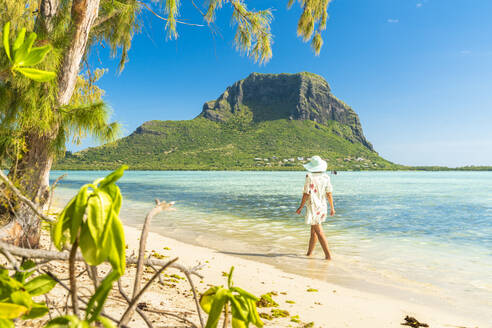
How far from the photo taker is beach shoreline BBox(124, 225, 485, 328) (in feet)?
10.9

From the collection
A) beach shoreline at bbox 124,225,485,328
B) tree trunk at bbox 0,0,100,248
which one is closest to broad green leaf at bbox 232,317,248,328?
beach shoreline at bbox 124,225,485,328

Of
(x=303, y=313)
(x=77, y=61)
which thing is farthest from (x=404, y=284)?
(x=77, y=61)

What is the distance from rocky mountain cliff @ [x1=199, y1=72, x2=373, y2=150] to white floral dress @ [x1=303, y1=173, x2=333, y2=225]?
137 m

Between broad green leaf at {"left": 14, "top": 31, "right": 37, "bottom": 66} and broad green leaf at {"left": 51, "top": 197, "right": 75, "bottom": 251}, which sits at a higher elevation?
broad green leaf at {"left": 14, "top": 31, "right": 37, "bottom": 66}

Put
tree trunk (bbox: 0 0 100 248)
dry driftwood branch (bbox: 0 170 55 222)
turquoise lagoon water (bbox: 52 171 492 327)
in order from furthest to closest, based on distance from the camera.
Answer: turquoise lagoon water (bbox: 52 171 492 327) < tree trunk (bbox: 0 0 100 248) < dry driftwood branch (bbox: 0 170 55 222)

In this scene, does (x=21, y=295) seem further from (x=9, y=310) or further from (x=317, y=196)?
(x=317, y=196)

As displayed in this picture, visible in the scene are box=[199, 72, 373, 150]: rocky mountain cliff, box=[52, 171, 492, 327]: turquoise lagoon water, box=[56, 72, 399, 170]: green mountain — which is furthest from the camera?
box=[199, 72, 373, 150]: rocky mountain cliff

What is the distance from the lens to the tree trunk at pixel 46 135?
3990 millimetres

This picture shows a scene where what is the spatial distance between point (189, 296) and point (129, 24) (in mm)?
4495

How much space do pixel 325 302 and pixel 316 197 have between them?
2.60m

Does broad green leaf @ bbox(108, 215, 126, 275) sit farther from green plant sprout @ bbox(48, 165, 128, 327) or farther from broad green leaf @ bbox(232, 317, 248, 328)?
broad green leaf @ bbox(232, 317, 248, 328)

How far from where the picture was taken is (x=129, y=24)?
220 inches

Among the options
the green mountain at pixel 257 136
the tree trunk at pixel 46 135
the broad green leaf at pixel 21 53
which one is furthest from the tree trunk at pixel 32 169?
the green mountain at pixel 257 136

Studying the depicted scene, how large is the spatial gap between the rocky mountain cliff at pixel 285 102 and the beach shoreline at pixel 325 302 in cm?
13864
